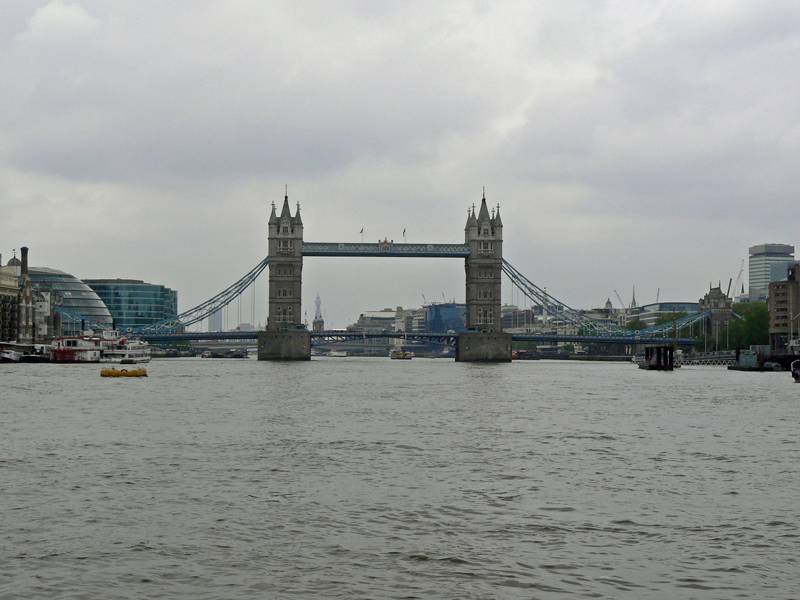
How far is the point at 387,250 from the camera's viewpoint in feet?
477

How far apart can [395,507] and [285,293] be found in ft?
→ 424

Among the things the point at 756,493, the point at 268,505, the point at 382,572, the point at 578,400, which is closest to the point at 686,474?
the point at 756,493

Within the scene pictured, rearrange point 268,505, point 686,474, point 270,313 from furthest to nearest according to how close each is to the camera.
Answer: point 270,313 < point 686,474 < point 268,505

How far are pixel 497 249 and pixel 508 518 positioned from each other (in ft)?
444

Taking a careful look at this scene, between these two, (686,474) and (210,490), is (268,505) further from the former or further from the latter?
(686,474)

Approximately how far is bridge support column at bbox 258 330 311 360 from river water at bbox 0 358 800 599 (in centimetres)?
10018

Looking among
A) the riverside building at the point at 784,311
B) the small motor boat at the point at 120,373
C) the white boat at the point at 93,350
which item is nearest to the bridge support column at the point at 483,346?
the riverside building at the point at 784,311

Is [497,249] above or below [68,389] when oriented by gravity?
above

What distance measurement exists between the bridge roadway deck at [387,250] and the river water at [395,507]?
102487mm

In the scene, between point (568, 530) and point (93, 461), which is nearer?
point (568, 530)

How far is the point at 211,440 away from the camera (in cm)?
3372

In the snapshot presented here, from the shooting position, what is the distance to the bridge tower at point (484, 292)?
145500 millimetres

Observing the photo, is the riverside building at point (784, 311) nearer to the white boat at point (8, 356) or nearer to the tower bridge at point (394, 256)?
the tower bridge at point (394, 256)

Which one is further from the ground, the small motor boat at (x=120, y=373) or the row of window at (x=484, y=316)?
the row of window at (x=484, y=316)
